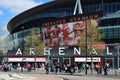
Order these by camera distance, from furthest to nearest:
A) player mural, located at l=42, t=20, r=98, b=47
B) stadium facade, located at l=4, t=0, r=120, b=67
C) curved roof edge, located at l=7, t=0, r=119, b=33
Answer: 1. curved roof edge, located at l=7, t=0, r=119, b=33
2. player mural, located at l=42, t=20, r=98, b=47
3. stadium facade, located at l=4, t=0, r=120, b=67

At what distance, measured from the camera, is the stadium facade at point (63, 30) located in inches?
3516

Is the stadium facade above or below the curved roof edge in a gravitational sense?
below

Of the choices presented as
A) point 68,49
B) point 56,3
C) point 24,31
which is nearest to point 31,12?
point 24,31

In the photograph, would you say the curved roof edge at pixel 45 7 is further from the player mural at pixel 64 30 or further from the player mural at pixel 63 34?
the player mural at pixel 63 34

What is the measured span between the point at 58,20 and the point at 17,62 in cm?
2288

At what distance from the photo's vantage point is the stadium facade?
8931 cm

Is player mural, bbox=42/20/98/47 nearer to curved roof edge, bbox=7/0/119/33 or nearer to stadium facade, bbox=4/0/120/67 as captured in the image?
stadium facade, bbox=4/0/120/67

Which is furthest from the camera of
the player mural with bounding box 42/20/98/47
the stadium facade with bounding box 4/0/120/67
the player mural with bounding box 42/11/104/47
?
the player mural with bounding box 42/20/98/47

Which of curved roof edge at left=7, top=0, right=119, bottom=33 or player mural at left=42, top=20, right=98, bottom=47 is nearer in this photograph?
player mural at left=42, top=20, right=98, bottom=47

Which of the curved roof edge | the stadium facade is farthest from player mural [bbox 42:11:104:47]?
the curved roof edge

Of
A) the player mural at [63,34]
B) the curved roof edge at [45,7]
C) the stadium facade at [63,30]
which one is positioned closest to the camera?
the stadium facade at [63,30]

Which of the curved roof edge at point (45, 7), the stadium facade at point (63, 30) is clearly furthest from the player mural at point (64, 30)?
the curved roof edge at point (45, 7)

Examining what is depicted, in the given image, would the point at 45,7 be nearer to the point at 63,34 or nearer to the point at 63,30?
the point at 63,30

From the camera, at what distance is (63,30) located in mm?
107812
